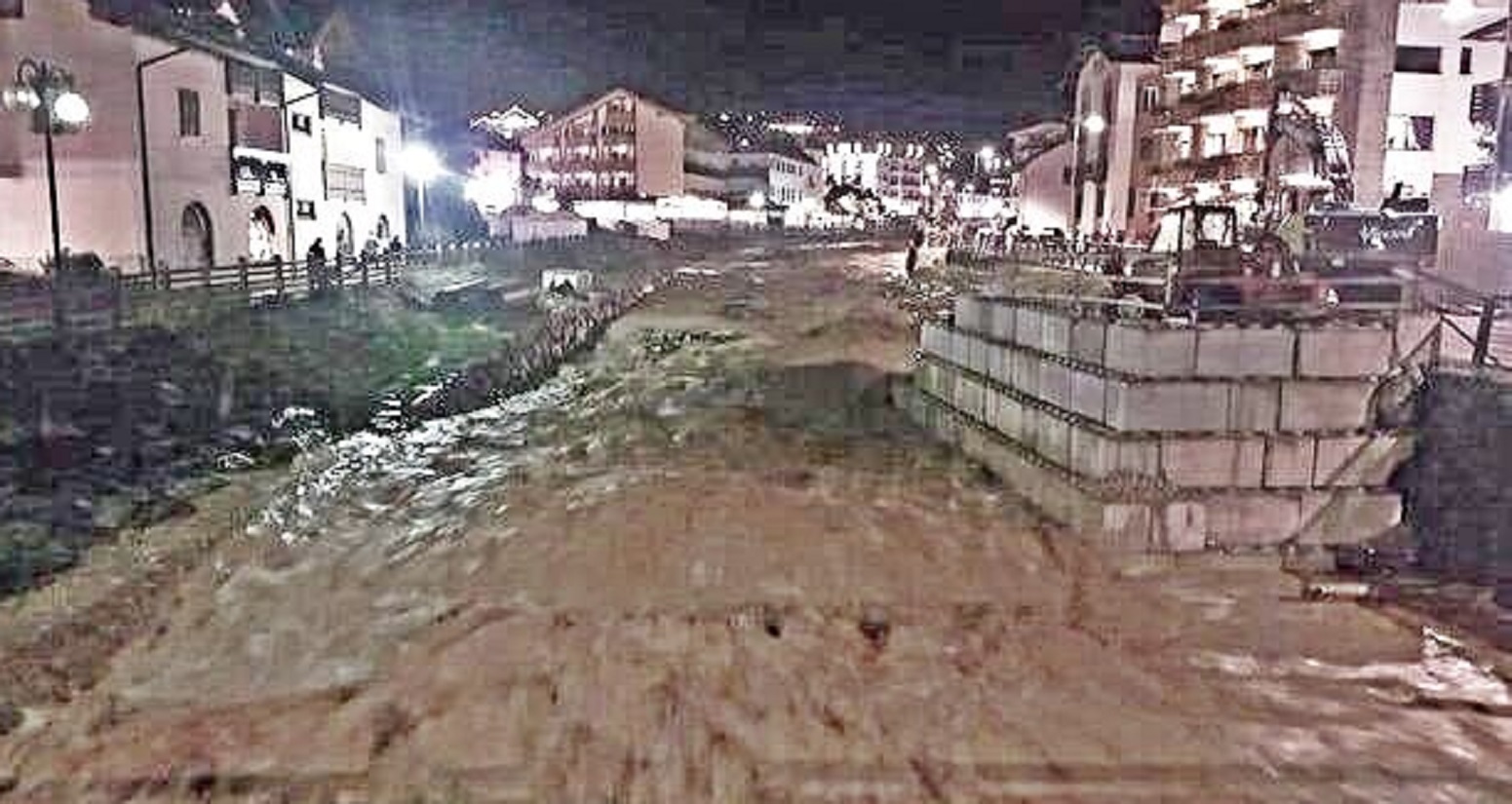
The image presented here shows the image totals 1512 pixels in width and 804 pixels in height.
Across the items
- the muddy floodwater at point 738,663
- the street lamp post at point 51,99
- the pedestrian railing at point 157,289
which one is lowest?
the muddy floodwater at point 738,663

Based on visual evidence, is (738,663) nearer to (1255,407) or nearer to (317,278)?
(1255,407)

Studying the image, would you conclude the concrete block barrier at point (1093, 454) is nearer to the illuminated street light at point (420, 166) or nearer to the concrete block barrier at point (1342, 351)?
the concrete block barrier at point (1342, 351)

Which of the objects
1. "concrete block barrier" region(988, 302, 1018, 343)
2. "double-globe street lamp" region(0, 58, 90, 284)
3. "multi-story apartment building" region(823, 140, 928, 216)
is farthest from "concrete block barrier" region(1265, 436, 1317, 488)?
"multi-story apartment building" region(823, 140, 928, 216)

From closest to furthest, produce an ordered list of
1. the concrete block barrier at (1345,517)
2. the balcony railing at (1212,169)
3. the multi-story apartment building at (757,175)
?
the concrete block barrier at (1345,517) < the balcony railing at (1212,169) < the multi-story apartment building at (757,175)

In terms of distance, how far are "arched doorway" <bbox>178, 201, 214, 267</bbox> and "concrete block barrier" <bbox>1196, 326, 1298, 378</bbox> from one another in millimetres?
32879

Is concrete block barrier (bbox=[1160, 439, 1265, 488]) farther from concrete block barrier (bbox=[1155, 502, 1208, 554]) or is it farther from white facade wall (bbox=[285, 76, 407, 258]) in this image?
white facade wall (bbox=[285, 76, 407, 258])

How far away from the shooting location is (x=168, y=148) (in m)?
35.4

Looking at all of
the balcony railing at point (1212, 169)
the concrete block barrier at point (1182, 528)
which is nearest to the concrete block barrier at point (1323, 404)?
the concrete block barrier at point (1182, 528)

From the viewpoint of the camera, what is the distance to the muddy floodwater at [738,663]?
8742 millimetres

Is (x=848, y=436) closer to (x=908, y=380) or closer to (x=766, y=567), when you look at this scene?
(x=908, y=380)

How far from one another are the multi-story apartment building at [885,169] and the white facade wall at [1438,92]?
3811 inches

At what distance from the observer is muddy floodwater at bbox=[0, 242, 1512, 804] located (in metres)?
8.74

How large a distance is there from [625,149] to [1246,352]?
265ft

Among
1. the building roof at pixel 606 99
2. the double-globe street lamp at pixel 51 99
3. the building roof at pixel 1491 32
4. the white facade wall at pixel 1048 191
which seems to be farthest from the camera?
the building roof at pixel 606 99
